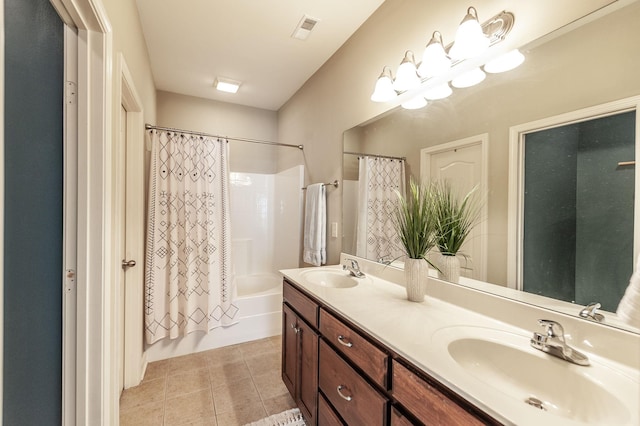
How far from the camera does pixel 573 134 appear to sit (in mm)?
914

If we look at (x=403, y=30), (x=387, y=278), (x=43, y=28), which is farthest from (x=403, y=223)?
(x=43, y=28)

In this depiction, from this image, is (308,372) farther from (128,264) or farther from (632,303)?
(128,264)

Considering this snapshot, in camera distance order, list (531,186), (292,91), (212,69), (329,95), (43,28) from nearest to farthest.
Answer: (43,28) → (531,186) → (329,95) → (212,69) → (292,91)

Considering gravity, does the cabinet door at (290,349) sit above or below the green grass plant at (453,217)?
below

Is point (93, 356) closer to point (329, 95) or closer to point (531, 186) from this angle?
point (531, 186)

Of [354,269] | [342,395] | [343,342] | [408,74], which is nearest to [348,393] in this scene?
[342,395]

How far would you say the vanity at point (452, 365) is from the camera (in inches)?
25.8

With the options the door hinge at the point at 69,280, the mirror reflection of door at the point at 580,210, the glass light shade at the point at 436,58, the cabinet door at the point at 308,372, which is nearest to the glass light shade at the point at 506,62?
the glass light shade at the point at 436,58

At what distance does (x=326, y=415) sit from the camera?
4.15 feet

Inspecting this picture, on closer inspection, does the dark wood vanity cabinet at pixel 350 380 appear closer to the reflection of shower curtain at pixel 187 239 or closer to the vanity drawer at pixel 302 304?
the vanity drawer at pixel 302 304

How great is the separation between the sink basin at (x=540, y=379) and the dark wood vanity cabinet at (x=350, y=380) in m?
0.11

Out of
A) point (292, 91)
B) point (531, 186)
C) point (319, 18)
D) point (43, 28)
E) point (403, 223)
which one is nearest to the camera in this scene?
point (43, 28)

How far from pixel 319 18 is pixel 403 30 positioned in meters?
0.62

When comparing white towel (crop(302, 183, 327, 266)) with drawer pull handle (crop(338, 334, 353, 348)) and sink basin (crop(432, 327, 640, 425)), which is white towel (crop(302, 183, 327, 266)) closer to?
drawer pull handle (crop(338, 334, 353, 348))
